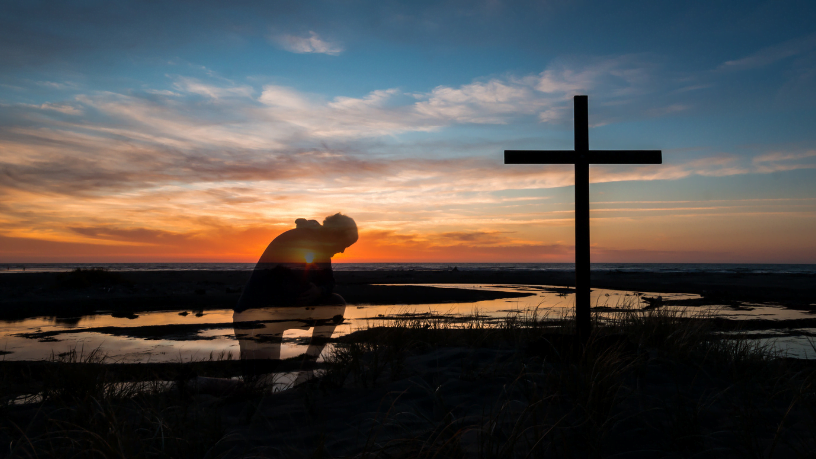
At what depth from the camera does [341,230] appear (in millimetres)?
5609

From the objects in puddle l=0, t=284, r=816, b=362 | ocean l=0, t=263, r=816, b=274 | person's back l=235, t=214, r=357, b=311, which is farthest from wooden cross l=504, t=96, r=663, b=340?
ocean l=0, t=263, r=816, b=274

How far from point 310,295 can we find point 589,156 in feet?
13.8

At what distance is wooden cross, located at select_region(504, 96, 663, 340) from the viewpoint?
4988mm

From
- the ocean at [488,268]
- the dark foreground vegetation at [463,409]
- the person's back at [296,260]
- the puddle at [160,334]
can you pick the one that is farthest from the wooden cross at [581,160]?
the ocean at [488,268]

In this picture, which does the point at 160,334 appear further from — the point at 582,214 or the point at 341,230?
the point at 582,214

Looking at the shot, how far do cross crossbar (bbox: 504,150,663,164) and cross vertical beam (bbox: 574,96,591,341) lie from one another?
0.11m

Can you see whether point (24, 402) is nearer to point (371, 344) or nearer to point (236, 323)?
point (236, 323)

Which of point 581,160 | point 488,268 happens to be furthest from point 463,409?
point 488,268

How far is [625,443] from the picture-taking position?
2.53 m

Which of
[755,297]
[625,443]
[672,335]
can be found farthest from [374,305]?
[755,297]

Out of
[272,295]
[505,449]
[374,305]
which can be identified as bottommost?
[374,305]

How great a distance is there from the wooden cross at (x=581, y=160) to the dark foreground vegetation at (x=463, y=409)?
88cm

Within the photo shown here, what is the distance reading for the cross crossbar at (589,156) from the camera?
517 cm

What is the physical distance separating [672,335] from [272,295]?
199 inches
